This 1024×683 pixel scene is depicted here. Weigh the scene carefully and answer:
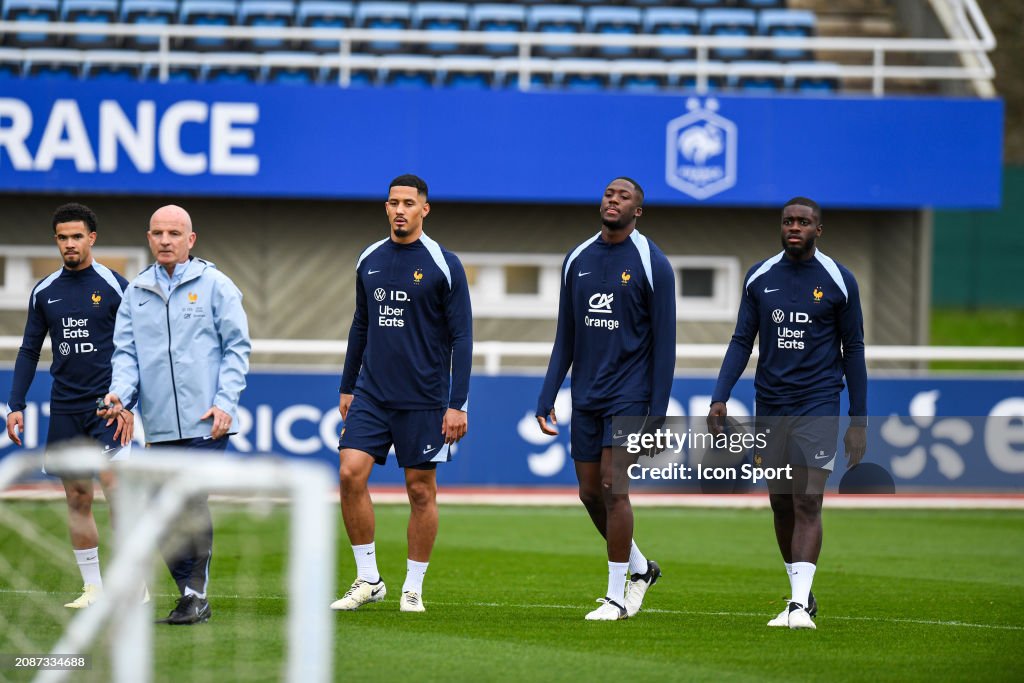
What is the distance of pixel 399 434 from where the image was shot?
7.49 m

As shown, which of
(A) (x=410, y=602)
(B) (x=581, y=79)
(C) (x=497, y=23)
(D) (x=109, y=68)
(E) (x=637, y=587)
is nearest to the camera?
(A) (x=410, y=602)

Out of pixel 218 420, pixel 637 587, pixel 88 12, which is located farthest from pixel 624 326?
pixel 88 12

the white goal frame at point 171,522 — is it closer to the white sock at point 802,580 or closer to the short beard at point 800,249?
the white sock at point 802,580

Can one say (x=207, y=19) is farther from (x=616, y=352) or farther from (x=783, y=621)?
(x=783, y=621)

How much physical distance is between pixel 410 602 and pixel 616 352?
5.55ft

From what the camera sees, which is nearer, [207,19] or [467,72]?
[467,72]

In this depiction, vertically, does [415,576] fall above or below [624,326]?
below

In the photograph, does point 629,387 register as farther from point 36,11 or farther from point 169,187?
point 36,11

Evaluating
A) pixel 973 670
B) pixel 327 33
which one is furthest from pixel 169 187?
pixel 973 670

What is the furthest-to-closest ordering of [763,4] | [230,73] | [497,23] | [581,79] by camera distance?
[763,4] → [497,23] → [581,79] → [230,73]

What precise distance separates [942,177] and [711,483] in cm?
1039

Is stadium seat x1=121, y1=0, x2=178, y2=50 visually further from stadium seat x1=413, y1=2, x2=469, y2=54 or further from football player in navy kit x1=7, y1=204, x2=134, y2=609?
football player in navy kit x1=7, y1=204, x2=134, y2=609

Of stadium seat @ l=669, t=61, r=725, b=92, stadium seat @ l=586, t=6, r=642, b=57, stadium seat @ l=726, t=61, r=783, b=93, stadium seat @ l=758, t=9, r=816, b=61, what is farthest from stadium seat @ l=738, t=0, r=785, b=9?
stadium seat @ l=586, t=6, r=642, b=57

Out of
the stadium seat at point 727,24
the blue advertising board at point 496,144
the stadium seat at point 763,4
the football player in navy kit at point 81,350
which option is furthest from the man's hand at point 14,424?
the stadium seat at point 763,4
